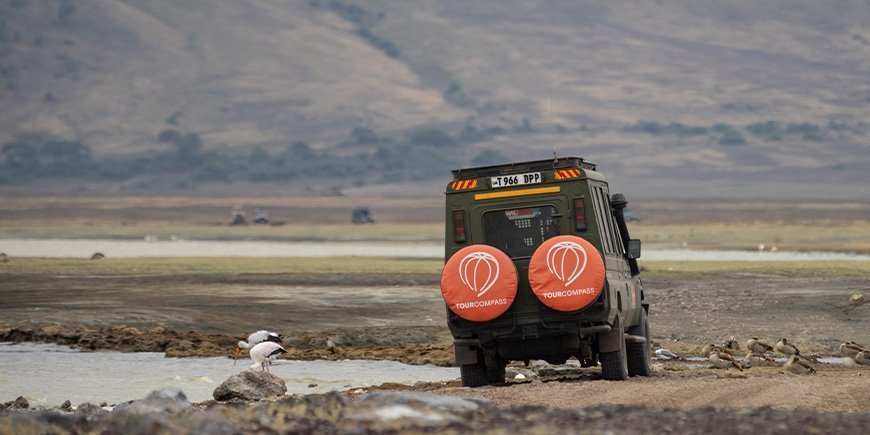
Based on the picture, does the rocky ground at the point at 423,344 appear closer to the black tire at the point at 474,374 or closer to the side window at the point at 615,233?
the black tire at the point at 474,374

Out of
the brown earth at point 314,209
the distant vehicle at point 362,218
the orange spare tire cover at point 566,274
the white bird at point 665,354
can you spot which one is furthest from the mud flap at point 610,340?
the distant vehicle at point 362,218

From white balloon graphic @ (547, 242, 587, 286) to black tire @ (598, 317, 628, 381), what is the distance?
1.07m

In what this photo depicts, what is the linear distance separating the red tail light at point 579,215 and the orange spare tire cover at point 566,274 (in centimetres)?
43

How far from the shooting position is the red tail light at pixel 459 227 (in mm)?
17281

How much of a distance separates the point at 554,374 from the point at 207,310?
11.7m

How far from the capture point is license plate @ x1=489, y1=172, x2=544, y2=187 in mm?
17125

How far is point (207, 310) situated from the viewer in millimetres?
30375

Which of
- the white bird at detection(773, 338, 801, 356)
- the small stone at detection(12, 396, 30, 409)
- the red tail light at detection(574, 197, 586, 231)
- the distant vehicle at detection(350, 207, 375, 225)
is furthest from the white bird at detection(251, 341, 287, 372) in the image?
the distant vehicle at detection(350, 207, 375, 225)

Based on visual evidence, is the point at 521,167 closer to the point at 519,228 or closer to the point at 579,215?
the point at 519,228

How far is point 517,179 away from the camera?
17188 mm

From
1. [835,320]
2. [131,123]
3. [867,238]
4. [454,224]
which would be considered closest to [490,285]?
[454,224]

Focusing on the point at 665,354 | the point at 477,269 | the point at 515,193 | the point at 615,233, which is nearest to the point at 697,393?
the point at 477,269

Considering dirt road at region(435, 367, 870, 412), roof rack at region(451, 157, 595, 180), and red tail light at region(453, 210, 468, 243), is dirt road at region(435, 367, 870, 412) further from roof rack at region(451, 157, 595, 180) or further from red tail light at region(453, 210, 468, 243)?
roof rack at region(451, 157, 595, 180)

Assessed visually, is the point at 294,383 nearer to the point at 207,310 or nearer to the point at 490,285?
the point at 490,285
